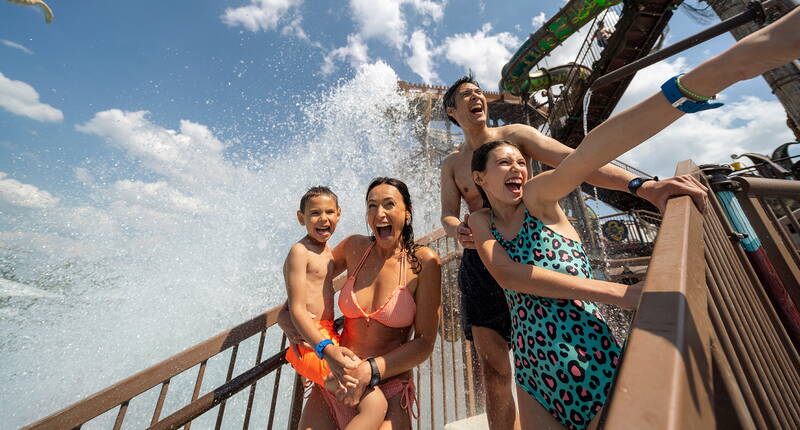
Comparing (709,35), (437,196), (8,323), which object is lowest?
(8,323)

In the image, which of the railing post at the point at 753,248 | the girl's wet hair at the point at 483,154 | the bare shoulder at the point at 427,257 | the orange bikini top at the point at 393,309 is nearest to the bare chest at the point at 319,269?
the orange bikini top at the point at 393,309

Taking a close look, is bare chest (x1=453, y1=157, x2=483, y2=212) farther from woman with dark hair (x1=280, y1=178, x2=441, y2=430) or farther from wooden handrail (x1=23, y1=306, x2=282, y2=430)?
wooden handrail (x1=23, y1=306, x2=282, y2=430)

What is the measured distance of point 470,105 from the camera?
2.62 meters

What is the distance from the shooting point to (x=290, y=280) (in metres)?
2.13

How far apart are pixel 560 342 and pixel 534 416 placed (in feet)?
1.34

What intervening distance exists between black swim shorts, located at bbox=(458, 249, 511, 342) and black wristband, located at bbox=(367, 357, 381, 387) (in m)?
0.83

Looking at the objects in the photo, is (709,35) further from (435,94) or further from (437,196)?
(435,94)

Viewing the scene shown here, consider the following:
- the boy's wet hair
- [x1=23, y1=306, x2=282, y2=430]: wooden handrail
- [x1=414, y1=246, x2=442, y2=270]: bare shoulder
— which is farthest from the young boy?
[x1=414, y1=246, x2=442, y2=270]: bare shoulder

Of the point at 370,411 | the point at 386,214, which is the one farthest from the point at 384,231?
the point at 370,411

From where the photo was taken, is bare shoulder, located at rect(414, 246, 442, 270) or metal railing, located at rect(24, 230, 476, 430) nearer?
metal railing, located at rect(24, 230, 476, 430)

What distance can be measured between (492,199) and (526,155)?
627 mm

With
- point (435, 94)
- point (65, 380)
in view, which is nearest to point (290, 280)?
point (65, 380)

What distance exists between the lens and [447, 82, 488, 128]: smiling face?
2.61m

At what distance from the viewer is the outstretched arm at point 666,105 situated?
84cm
